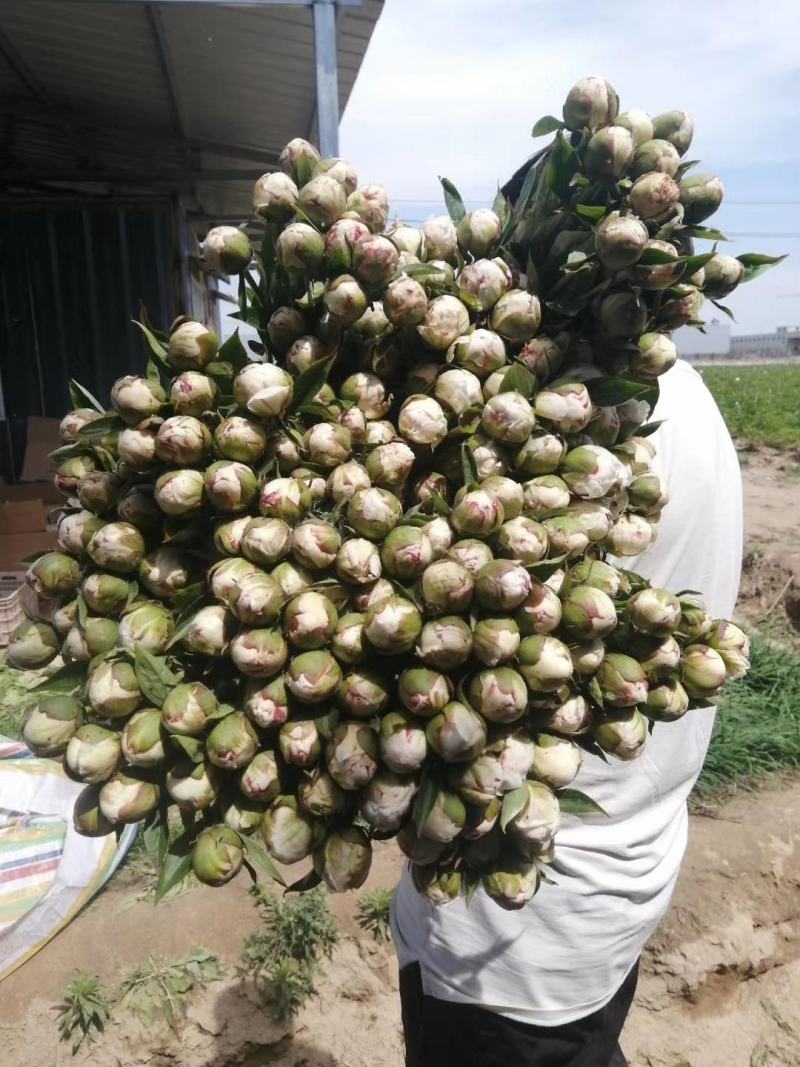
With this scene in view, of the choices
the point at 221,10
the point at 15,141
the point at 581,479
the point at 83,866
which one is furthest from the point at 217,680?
the point at 15,141

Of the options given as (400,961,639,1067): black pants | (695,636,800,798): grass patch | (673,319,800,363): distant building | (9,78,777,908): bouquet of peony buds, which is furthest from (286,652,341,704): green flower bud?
(673,319,800,363): distant building

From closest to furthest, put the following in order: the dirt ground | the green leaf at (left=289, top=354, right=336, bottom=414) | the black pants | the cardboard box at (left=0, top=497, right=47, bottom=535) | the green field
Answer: the green leaf at (left=289, top=354, right=336, bottom=414) < the black pants < the dirt ground < the cardboard box at (left=0, top=497, right=47, bottom=535) < the green field

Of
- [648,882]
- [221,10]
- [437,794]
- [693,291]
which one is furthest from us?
[221,10]

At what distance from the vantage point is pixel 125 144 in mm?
6934

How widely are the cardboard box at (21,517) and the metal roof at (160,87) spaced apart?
2908mm

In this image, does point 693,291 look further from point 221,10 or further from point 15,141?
point 15,141

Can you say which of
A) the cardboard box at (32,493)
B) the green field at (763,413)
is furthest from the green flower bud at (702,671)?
the green field at (763,413)

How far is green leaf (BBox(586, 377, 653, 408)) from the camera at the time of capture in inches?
38.3

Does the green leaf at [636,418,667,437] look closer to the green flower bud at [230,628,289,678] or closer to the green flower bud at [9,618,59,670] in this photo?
the green flower bud at [230,628,289,678]

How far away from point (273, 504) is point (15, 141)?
7.46 m

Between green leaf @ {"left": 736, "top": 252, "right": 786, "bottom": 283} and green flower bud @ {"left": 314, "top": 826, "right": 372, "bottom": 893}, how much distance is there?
871 millimetres

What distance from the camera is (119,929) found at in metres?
3.26

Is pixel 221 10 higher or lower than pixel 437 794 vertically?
higher

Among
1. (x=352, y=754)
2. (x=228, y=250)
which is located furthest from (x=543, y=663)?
(x=228, y=250)
